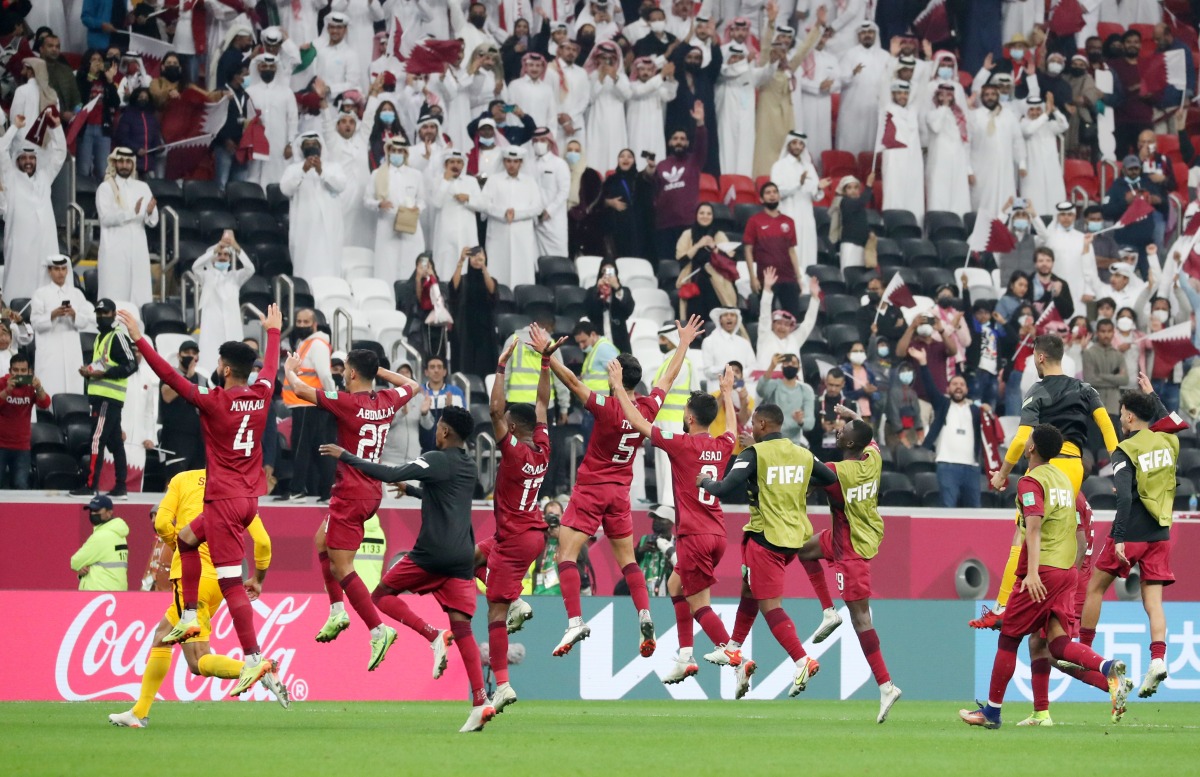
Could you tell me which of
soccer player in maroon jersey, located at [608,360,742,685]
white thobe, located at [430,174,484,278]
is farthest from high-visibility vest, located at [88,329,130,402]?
soccer player in maroon jersey, located at [608,360,742,685]

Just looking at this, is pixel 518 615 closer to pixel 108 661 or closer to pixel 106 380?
pixel 108 661

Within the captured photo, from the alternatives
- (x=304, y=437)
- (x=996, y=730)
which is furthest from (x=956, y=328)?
(x=996, y=730)

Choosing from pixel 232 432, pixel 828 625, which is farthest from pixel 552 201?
pixel 232 432

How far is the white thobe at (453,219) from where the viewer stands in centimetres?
2417

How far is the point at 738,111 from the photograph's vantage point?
1084 inches

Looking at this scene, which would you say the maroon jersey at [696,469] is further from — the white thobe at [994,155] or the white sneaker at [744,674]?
the white thobe at [994,155]

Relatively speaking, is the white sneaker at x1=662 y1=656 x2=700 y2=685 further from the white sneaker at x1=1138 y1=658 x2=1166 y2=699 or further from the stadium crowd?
the stadium crowd

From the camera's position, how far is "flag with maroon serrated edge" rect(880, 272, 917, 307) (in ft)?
83.3

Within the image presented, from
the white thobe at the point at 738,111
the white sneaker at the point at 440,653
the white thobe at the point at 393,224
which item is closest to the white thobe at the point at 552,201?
the white thobe at the point at 393,224

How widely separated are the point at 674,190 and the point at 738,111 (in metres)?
2.55

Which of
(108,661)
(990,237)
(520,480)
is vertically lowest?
(108,661)

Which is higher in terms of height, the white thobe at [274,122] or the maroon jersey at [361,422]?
the white thobe at [274,122]

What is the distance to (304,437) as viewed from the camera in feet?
67.1

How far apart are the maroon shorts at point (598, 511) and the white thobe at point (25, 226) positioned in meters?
10.5
